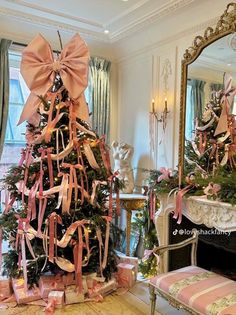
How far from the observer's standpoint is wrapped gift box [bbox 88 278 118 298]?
2.75 metres

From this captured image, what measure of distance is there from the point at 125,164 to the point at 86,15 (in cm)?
184

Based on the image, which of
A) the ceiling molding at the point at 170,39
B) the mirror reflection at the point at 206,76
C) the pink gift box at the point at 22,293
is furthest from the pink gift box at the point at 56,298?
the ceiling molding at the point at 170,39

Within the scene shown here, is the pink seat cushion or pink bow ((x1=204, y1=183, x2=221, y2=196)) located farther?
pink bow ((x1=204, y1=183, x2=221, y2=196))

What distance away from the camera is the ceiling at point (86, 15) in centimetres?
319

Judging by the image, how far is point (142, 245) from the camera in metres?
3.69

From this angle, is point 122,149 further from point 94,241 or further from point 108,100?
point 94,241

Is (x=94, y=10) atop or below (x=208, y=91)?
atop

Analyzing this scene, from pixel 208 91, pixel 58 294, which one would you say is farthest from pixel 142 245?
pixel 208 91

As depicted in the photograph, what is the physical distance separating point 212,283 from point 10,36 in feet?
11.2

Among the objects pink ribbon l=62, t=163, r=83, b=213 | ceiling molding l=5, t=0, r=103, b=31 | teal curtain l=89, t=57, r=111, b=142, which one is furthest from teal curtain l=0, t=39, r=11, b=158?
pink ribbon l=62, t=163, r=83, b=213

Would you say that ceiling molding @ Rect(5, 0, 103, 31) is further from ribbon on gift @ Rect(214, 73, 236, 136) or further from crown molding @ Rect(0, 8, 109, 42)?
ribbon on gift @ Rect(214, 73, 236, 136)

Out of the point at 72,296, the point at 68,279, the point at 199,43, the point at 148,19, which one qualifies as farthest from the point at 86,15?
the point at 72,296

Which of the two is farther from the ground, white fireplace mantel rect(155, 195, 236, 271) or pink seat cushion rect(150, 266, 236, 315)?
white fireplace mantel rect(155, 195, 236, 271)

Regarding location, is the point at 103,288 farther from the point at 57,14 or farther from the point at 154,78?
the point at 57,14
